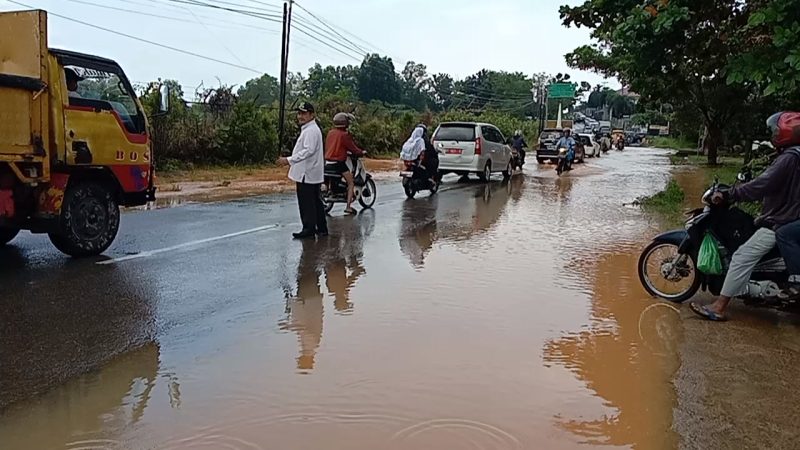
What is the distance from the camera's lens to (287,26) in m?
25.8

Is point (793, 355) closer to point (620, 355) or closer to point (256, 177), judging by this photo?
point (620, 355)

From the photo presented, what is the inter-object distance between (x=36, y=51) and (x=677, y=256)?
22.1 feet

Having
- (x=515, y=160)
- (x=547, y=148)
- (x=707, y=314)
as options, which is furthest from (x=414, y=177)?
(x=547, y=148)

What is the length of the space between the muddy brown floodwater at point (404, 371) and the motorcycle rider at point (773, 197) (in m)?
0.68

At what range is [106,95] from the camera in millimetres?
8492

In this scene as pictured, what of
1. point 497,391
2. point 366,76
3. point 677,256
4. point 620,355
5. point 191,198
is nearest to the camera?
point 497,391

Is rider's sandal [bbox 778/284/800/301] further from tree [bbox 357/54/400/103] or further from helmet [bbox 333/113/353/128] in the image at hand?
tree [bbox 357/54/400/103]

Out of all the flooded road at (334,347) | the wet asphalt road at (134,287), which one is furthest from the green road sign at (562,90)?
the flooded road at (334,347)

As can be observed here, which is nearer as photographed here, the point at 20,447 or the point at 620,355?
the point at 20,447

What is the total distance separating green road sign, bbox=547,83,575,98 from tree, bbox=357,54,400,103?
23587 mm

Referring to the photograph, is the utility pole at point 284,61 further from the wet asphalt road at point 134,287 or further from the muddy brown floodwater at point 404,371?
the muddy brown floodwater at point 404,371

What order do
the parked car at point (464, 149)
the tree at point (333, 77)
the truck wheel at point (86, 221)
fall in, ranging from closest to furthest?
the truck wheel at point (86, 221)
the parked car at point (464, 149)
the tree at point (333, 77)

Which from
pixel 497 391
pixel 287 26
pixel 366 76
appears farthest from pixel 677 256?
pixel 366 76

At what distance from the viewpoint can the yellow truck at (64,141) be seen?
7305mm
